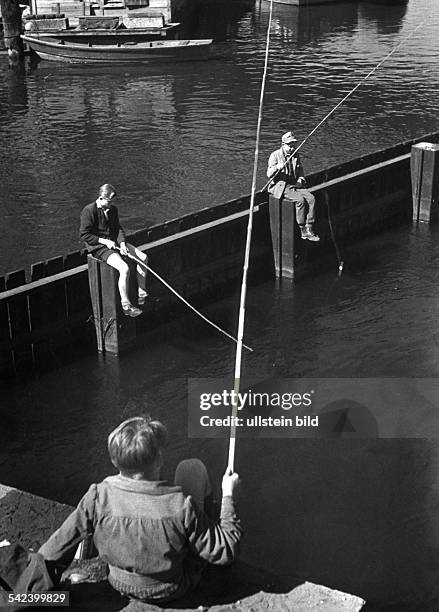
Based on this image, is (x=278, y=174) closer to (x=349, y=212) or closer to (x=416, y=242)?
(x=349, y=212)

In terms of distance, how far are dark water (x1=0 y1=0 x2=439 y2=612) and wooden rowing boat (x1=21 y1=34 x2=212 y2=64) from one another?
12.3ft

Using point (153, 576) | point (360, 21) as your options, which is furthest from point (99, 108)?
point (153, 576)

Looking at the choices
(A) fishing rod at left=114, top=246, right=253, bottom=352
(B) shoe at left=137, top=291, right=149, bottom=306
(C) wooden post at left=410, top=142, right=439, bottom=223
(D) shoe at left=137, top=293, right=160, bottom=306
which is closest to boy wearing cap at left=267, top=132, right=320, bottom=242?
(A) fishing rod at left=114, top=246, right=253, bottom=352

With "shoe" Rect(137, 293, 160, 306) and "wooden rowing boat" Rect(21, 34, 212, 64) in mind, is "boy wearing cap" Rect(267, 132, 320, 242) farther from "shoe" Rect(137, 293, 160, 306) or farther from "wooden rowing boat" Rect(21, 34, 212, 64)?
"wooden rowing boat" Rect(21, 34, 212, 64)

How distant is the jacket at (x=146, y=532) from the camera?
17.0ft

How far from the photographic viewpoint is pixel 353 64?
126 ft

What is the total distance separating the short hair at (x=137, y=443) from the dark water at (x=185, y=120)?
42.0ft

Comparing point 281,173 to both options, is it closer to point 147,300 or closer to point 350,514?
point 147,300

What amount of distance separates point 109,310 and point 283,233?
417 cm

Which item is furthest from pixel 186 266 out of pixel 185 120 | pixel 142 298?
pixel 185 120

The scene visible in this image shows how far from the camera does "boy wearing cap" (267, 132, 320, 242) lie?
51.0 ft

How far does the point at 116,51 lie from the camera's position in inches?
1462

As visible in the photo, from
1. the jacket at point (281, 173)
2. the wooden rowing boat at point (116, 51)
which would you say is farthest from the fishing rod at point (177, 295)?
the wooden rowing boat at point (116, 51)

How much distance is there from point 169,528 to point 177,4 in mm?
42733
